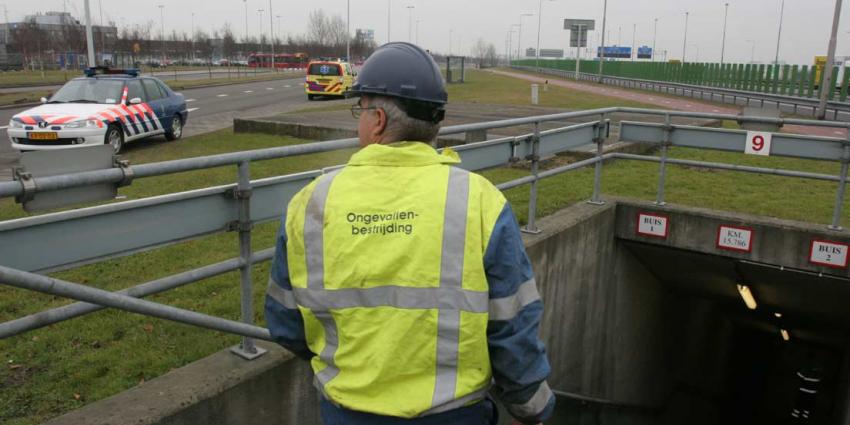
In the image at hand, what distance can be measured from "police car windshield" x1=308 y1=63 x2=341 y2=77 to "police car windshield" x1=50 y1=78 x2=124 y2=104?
1777cm

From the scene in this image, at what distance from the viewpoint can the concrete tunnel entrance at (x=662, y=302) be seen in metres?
6.96

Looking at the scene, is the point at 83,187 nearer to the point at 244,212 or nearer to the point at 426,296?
the point at 244,212

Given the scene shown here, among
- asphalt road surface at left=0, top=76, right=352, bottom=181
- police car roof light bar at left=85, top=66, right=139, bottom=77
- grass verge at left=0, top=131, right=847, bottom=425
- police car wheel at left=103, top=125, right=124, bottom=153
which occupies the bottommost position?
asphalt road surface at left=0, top=76, right=352, bottom=181

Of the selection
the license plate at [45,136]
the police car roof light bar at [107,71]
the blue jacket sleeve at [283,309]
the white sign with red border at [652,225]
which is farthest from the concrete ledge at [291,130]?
the blue jacket sleeve at [283,309]

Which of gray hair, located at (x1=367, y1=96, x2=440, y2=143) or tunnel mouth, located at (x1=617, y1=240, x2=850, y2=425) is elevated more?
gray hair, located at (x1=367, y1=96, x2=440, y2=143)

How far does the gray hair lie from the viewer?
200 centimetres

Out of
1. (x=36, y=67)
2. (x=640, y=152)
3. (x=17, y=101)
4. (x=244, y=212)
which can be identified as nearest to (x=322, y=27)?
(x=36, y=67)

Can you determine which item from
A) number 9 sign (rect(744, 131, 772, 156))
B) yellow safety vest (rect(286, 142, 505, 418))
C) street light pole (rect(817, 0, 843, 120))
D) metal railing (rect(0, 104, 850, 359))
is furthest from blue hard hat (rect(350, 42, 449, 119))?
street light pole (rect(817, 0, 843, 120))

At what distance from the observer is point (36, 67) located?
Result: 6212 centimetres

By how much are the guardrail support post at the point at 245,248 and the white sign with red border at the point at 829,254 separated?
5835 millimetres

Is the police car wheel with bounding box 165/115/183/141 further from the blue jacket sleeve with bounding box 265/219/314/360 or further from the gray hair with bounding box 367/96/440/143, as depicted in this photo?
the gray hair with bounding box 367/96/440/143

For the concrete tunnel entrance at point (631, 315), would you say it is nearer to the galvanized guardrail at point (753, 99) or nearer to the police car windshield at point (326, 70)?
the galvanized guardrail at point (753, 99)

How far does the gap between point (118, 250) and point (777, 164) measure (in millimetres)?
11176

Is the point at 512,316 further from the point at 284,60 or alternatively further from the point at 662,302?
the point at 284,60
